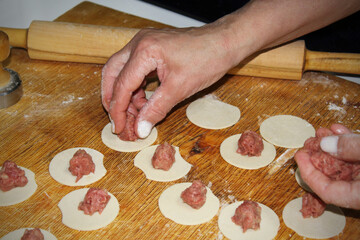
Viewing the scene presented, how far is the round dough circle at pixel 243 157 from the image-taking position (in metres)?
2.52

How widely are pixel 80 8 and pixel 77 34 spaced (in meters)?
0.83

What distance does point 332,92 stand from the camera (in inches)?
119

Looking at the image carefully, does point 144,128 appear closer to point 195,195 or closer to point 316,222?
point 195,195

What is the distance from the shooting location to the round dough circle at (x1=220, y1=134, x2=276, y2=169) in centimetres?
252

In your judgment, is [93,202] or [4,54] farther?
[4,54]

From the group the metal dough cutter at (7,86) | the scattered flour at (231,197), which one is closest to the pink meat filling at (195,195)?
the scattered flour at (231,197)

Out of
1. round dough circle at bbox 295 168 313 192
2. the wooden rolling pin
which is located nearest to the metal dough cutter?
the wooden rolling pin

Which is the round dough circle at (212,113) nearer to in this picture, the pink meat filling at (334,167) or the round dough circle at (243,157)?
the round dough circle at (243,157)

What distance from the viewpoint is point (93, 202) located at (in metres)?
2.23

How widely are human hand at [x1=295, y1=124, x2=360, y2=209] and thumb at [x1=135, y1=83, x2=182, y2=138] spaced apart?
0.78 meters

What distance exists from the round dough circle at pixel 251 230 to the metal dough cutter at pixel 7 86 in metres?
1.57

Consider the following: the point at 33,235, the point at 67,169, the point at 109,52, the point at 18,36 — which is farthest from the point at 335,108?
the point at 18,36

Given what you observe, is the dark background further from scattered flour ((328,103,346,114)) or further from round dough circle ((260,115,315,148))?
round dough circle ((260,115,315,148))

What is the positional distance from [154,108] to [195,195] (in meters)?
0.53
